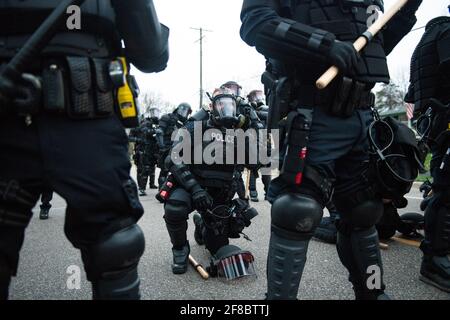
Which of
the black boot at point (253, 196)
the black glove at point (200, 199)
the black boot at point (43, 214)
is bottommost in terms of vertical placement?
the black boot at point (253, 196)

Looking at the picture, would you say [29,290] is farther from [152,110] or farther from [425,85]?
[152,110]

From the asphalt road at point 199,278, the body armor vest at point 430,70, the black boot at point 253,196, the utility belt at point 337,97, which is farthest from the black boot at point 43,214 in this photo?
the body armor vest at point 430,70

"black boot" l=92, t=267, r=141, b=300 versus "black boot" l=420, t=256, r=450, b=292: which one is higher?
"black boot" l=92, t=267, r=141, b=300

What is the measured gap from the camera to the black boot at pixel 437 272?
85.7 inches

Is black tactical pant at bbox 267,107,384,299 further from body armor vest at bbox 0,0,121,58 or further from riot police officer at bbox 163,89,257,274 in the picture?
riot police officer at bbox 163,89,257,274

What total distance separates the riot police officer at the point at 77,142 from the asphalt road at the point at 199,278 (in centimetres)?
118

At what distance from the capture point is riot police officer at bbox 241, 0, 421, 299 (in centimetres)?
147

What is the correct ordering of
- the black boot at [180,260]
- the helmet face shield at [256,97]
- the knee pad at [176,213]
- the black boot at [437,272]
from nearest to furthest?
the black boot at [437,272] → the black boot at [180,260] → the knee pad at [176,213] → the helmet face shield at [256,97]

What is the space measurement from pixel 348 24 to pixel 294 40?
13.5 inches

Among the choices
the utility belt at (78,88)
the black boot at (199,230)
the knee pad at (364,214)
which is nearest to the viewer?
the utility belt at (78,88)

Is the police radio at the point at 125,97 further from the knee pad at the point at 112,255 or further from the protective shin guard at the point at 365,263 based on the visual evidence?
the protective shin guard at the point at 365,263

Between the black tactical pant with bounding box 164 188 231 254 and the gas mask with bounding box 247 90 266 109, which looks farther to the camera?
the gas mask with bounding box 247 90 266 109

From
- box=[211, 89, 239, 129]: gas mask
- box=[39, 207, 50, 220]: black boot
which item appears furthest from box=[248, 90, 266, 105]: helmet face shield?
box=[39, 207, 50, 220]: black boot

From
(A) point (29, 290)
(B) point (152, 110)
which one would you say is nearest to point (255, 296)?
(A) point (29, 290)
